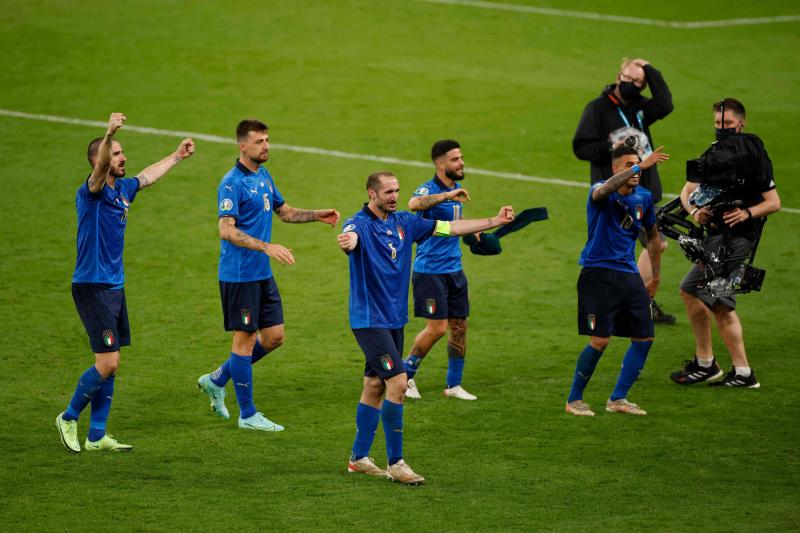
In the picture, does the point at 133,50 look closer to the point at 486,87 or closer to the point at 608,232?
the point at 486,87

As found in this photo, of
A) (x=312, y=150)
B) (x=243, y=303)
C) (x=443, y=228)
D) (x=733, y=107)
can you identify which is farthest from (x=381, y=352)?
(x=312, y=150)

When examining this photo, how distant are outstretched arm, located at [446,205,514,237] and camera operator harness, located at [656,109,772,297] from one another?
2.60m

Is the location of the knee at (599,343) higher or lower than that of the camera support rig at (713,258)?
lower

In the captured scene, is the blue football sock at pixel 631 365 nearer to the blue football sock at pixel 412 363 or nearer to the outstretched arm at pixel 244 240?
the blue football sock at pixel 412 363

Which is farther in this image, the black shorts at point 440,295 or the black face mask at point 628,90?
the black face mask at point 628,90

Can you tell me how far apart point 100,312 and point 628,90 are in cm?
614

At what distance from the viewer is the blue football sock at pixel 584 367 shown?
417 inches

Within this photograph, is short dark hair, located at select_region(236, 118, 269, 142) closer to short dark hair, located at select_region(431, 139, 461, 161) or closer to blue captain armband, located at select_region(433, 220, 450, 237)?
short dark hair, located at select_region(431, 139, 461, 161)

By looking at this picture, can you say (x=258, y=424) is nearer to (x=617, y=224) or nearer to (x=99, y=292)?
(x=99, y=292)

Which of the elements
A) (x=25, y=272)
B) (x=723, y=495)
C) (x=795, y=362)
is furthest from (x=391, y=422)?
(x=25, y=272)

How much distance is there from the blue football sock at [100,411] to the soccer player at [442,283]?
104 inches

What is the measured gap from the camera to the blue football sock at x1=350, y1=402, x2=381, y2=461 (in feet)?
29.8

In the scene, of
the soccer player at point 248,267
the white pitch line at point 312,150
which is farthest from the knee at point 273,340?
the white pitch line at point 312,150

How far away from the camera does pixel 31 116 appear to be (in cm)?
2044
